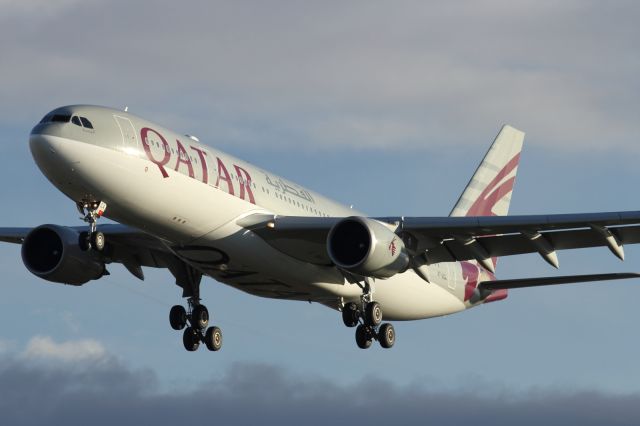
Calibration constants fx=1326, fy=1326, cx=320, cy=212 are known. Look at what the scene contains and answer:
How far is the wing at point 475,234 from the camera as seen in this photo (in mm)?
37938

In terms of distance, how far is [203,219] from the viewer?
3703 centimetres

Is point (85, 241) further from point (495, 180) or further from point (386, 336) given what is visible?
point (495, 180)

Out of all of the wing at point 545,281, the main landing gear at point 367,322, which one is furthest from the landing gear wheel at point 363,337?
the wing at point 545,281

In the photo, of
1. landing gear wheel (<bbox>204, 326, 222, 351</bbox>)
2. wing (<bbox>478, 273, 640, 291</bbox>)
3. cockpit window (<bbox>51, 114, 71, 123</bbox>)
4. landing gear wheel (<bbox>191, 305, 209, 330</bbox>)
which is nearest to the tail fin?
wing (<bbox>478, 273, 640, 291</bbox>)

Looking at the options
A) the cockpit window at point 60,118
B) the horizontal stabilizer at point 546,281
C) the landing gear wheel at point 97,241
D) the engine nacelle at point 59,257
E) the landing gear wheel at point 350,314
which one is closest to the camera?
the cockpit window at point 60,118

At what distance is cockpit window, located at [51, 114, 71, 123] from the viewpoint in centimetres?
3500

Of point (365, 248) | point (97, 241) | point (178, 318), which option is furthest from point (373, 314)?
point (97, 241)

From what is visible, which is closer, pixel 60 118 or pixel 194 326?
pixel 60 118

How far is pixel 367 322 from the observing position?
42.4 meters

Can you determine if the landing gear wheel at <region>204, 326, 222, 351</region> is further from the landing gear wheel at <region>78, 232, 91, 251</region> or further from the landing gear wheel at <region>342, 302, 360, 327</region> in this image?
the landing gear wheel at <region>78, 232, 91, 251</region>

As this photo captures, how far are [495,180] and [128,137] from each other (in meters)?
22.7

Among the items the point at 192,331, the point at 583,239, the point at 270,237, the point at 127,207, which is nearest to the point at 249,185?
the point at 270,237

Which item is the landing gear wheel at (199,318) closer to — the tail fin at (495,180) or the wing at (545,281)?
the wing at (545,281)

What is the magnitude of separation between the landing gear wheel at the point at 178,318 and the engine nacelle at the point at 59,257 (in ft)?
9.03
